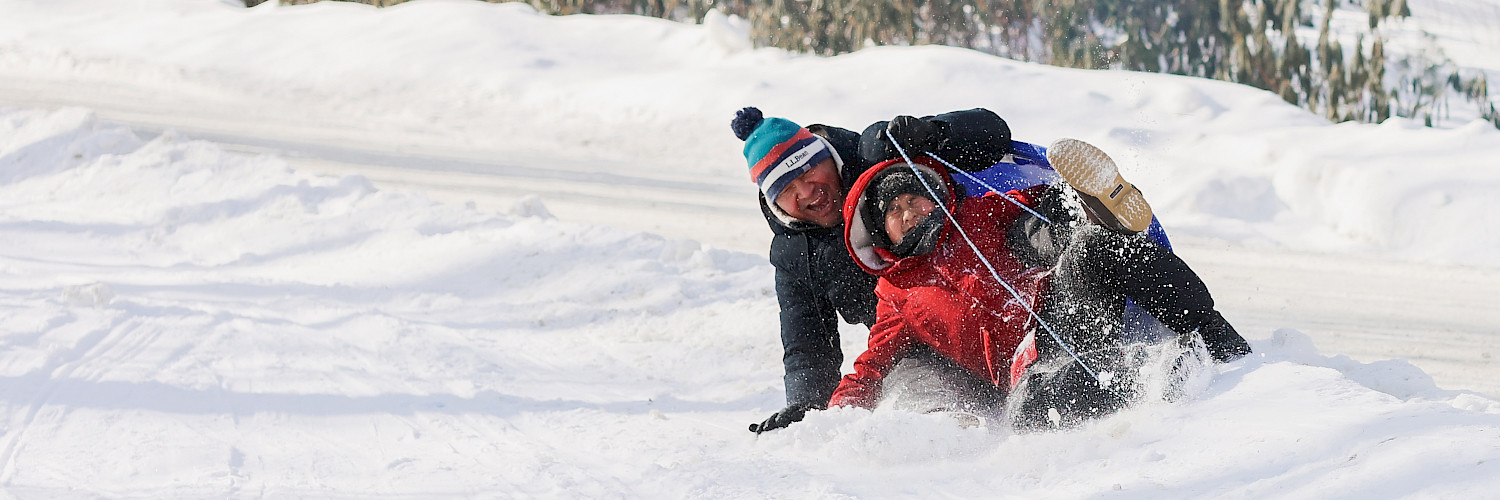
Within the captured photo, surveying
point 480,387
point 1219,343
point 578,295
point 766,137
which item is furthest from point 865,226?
point 578,295

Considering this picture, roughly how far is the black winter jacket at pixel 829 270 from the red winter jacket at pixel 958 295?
0.18 m

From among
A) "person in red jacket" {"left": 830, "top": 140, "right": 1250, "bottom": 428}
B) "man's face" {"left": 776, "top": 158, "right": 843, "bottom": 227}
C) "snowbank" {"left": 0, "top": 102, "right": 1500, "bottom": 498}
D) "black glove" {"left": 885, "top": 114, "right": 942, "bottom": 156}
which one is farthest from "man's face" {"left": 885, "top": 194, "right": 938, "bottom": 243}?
"snowbank" {"left": 0, "top": 102, "right": 1500, "bottom": 498}

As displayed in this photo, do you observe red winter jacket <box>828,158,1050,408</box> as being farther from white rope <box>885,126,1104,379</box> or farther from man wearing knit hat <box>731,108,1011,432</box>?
man wearing knit hat <box>731,108,1011,432</box>

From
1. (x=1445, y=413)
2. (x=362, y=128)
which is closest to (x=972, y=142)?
(x=1445, y=413)

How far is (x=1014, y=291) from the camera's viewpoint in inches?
104

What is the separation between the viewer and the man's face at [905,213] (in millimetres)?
2717

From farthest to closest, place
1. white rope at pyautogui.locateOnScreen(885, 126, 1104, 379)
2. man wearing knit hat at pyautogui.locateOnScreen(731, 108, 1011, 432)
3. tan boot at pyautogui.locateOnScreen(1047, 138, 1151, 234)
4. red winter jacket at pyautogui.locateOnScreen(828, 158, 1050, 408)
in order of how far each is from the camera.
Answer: man wearing knit hat at pyautogui.locateOnScreen(731, 108, 1011, 432), red winter jacket at pyautogui.locateOnScreen(828, 158, 1050, 408), white rope at pyautogui.locateOnScreen(885, 126, 1104, 379), tan boot at pyautogui.locateOnScreen(1047, 138, 1151, 234)

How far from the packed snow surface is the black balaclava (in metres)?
0.38

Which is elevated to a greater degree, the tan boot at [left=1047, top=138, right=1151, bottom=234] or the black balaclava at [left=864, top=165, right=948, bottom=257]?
the tan boot at [left=1047, top=138, right=1151, bottom=234]

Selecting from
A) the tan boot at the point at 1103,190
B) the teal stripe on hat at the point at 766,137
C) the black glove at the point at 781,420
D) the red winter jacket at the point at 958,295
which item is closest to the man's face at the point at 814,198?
the teal stripe on hat at the point at 766,137

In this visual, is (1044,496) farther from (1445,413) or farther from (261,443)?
(261,443)

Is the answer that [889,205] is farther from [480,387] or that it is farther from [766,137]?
[480,387]

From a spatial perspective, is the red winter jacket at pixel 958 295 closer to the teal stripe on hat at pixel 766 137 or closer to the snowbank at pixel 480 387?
the snowbank at pixel 480 387

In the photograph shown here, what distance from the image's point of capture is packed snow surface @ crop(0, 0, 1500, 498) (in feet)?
8.07
